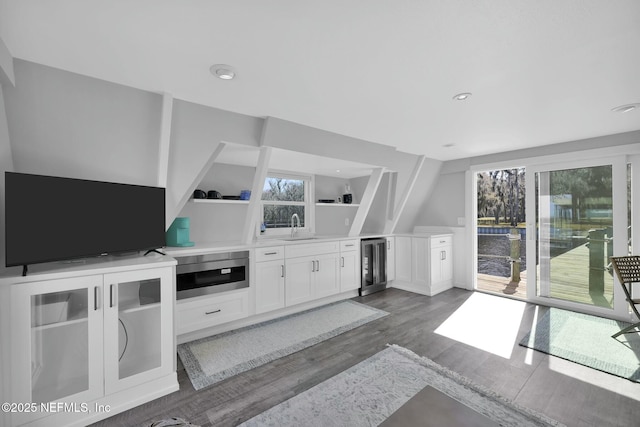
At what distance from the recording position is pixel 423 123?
3.11m

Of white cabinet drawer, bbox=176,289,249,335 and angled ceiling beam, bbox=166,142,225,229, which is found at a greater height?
angled ceiling beam, bbox=166,142,225,229

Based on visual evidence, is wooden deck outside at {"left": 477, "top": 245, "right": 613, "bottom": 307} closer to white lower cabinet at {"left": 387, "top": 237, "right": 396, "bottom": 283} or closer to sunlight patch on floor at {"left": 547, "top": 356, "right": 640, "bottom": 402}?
sunlight patch on floor at {"left": 547, "top": 356, "right": 640, "bottom": 402}

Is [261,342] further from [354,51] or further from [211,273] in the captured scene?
[354,51]

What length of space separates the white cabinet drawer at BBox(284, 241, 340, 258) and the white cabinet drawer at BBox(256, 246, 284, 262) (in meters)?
0.09

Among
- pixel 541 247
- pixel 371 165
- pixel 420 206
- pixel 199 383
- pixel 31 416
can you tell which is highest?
pixel 371 165

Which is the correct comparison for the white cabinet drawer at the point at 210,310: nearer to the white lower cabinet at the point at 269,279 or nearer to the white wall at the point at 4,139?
the white lower cabinet at the point at 269,279

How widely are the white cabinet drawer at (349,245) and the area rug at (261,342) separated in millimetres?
→ 899

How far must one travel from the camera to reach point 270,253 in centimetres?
343

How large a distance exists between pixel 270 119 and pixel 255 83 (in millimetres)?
714

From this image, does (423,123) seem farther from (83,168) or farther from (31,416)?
(31,416)

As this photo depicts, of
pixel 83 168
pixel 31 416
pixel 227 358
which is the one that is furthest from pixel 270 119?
pixel 31 416

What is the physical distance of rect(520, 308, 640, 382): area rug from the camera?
247cm

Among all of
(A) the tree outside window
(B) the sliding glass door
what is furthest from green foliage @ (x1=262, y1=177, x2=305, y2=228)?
(B) the sliding glass door

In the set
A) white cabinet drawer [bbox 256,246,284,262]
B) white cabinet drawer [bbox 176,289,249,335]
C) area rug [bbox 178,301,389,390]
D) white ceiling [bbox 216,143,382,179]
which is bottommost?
area rug [bbox 178,301,389,390]
